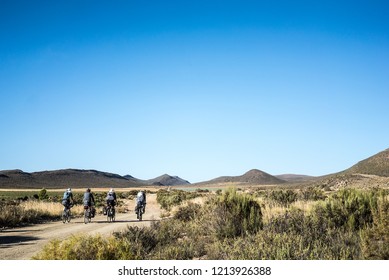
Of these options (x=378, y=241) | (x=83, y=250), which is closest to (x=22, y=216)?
(x=83, y=250)

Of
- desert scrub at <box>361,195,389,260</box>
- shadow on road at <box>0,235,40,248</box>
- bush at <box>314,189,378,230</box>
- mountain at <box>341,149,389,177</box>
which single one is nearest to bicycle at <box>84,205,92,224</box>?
shadow on road at <box>0,235,40,248</box>

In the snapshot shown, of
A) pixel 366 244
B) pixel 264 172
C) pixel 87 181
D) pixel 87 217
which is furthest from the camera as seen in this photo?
pixel 264 172

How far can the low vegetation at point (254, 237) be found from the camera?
19.5ft

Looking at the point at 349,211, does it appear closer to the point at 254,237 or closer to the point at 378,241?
the point at 378,241

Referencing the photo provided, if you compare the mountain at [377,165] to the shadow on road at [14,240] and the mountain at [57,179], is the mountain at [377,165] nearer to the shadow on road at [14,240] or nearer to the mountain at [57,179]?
the shadow on road at [14,240]

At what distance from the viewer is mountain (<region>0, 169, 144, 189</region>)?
117625mm

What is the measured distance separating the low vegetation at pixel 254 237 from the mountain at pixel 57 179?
11203 cm

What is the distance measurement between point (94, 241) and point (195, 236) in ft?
19.3

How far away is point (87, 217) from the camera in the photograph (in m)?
20.5

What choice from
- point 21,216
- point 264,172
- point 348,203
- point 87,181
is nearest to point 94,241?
point 348,203

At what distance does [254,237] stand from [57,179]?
122m

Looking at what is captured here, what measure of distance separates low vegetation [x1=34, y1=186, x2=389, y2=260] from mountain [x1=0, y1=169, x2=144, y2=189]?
112m

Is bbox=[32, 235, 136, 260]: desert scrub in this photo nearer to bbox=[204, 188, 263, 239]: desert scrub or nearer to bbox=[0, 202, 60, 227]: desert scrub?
bbox=[204, 188, 263, 239]: desert scrub
